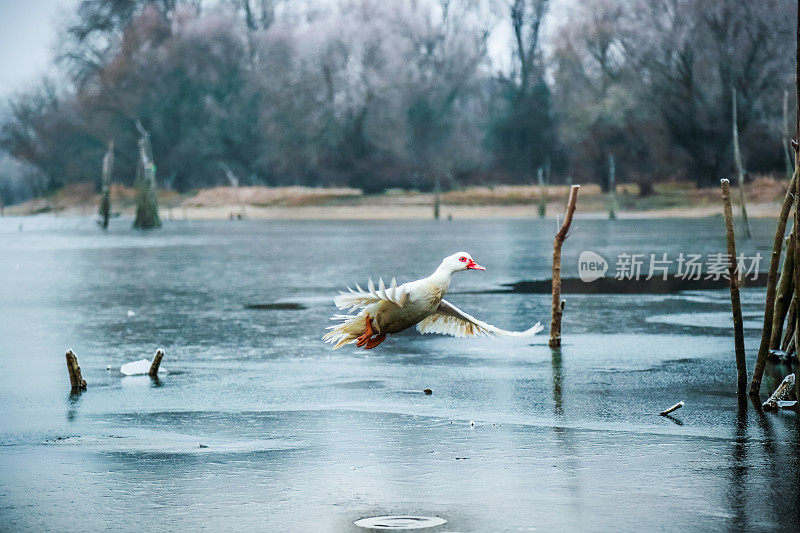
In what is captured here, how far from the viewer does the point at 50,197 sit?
324ft

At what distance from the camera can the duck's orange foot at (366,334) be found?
7.51 meters

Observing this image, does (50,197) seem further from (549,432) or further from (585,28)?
(549,432)

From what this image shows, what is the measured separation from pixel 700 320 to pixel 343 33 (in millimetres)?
66568

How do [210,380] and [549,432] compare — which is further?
[210,380]

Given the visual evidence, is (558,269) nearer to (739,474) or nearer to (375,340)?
(739,474)

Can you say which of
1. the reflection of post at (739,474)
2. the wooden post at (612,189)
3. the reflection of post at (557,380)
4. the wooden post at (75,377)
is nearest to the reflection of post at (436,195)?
the wooden post at (612,189)

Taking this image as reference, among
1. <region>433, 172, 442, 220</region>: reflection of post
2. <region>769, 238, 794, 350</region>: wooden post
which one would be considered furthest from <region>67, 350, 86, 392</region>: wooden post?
<region>433, 172, 442, 220</region>: reflection of post

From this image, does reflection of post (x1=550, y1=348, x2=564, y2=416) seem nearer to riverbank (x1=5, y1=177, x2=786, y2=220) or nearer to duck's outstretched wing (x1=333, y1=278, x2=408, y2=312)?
duck's outstretched wing (x1=333, y1=278, x2=408, y2=312)

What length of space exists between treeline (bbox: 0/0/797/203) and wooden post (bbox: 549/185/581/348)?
53.6m

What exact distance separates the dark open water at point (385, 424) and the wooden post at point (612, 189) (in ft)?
150

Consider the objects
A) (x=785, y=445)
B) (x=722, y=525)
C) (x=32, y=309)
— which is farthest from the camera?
(x=32, y=309)

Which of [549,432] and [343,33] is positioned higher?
[343,33]

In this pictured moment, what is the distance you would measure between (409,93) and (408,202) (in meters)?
8.73

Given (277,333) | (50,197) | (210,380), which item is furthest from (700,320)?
(50,197)
